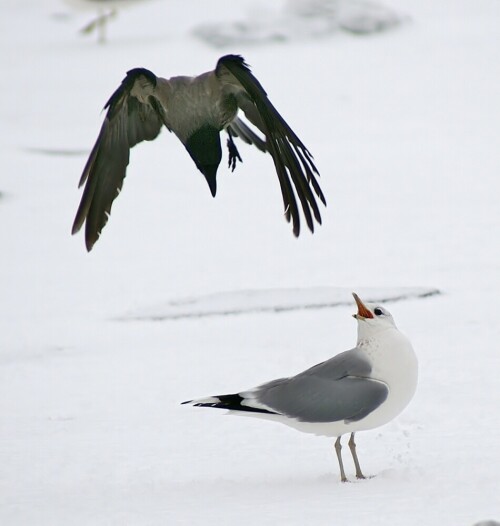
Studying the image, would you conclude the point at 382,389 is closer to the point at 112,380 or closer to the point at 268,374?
the point at 268,374

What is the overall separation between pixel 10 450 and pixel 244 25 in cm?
872

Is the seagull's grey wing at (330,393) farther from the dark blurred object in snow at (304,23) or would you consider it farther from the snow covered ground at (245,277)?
the dark blurred object in snow at (304,23)

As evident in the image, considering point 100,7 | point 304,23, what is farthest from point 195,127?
point 304,23

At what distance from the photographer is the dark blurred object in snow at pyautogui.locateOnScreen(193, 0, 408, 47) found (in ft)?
39.8

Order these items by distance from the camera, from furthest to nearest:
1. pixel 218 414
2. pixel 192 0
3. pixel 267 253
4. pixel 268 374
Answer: pixel 192 0, pixel 267 253, pixel 268 374, pixel 218 414

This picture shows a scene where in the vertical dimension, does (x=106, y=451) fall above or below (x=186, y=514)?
below

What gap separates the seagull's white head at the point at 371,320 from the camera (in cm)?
379

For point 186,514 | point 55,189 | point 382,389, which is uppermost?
point 382,389

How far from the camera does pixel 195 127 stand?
397cm

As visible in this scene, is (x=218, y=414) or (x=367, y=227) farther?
(x=367, y=227)

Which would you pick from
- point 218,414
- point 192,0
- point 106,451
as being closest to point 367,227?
point 218,414

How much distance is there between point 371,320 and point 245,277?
9.86 ft

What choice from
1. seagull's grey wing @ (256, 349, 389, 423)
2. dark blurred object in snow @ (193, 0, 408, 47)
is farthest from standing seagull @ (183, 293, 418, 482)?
dark blurred object in snow @ (193, 0, 408, 47)

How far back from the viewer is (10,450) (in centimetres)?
432
